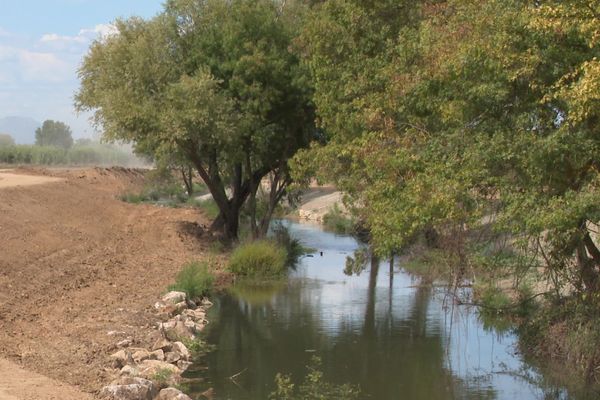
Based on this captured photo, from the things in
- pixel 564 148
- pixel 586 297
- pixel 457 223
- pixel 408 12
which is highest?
pixel 408 12

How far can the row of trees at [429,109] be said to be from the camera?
12711mm

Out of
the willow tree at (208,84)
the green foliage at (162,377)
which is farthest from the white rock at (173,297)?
the willow tree at (208,84)

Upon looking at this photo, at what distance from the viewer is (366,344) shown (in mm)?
18266

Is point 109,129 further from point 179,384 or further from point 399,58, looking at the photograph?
point 179,384

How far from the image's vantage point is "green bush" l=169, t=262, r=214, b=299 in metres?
22.8

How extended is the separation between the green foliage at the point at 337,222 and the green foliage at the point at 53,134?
141489 mm

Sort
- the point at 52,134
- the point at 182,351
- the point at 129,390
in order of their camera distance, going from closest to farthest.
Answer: the point at 129,390
the point at 182,351
the point at 52,134

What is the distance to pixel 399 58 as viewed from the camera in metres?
18.5

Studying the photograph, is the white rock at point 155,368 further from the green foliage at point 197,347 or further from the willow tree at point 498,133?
the willow tree at point 498,133

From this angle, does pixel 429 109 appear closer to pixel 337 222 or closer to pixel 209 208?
pixel 337 222

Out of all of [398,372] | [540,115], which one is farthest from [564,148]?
[398,372]

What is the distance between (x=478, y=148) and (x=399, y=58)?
17.4 feet

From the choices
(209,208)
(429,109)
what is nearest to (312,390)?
(429,109)

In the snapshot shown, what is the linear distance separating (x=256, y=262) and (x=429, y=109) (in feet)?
41.4
